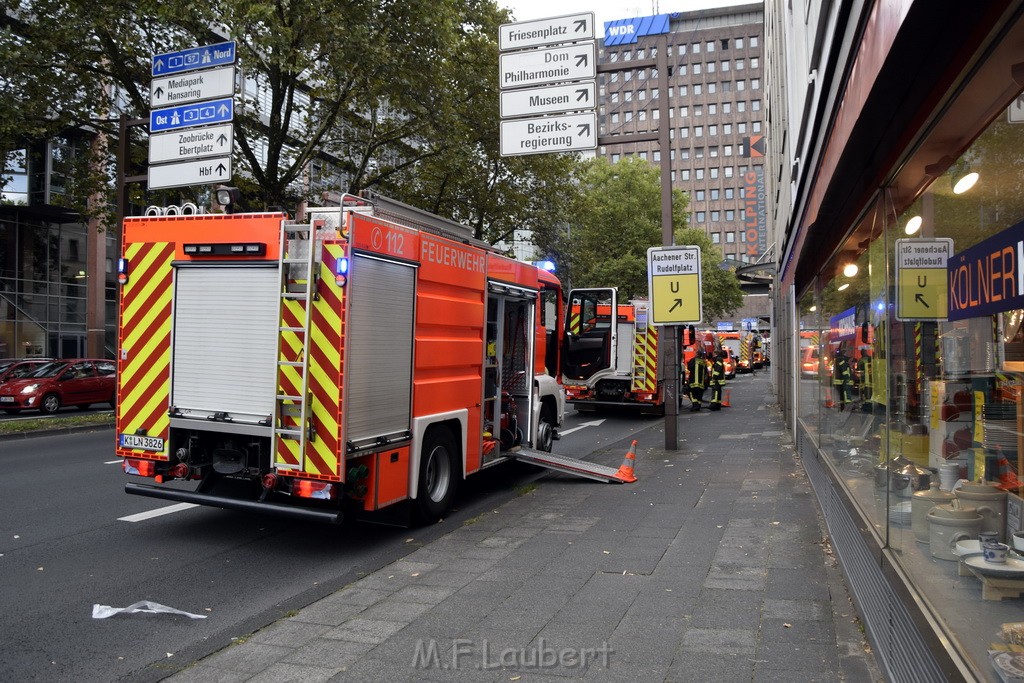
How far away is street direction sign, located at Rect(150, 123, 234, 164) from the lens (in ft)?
38.6

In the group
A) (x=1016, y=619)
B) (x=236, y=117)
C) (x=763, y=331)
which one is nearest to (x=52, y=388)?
(x=236, y=117)

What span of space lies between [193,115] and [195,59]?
0.82 metres

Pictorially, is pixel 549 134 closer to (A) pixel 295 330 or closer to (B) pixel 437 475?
(B) pixel 437 475

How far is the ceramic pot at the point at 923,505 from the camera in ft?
11.6

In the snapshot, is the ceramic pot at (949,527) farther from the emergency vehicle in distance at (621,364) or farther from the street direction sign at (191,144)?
the emergency vehicle in distance at (621,364)

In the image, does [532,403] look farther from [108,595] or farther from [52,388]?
[52,388]

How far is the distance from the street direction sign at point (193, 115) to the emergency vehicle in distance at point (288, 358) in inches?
219

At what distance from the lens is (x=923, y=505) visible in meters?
3.68

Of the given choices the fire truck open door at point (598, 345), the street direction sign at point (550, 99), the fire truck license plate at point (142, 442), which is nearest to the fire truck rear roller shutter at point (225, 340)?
the fire truck license plate at point (142, 442)

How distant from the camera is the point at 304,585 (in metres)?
5.59

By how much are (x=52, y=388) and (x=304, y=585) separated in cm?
1805

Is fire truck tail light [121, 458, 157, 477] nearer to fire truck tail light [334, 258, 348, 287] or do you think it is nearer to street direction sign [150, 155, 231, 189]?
fire truck tail light [334, 258, 348, 287]

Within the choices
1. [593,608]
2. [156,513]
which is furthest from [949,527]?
[156,513]

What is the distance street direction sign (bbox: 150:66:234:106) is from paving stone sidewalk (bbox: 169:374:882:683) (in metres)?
7.71
